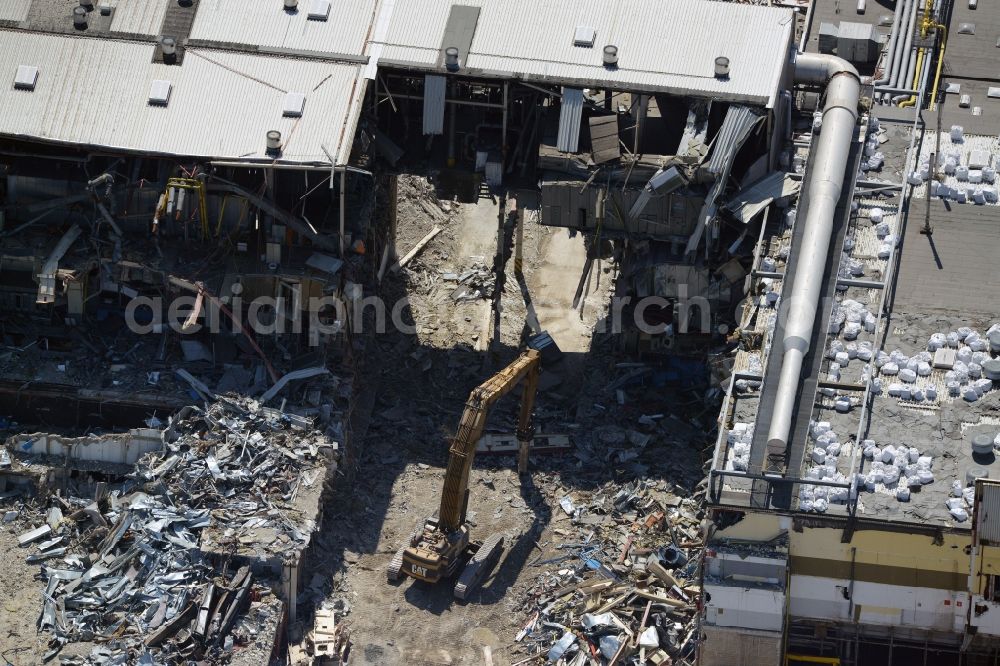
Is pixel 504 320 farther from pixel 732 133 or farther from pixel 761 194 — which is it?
pixel 732 133

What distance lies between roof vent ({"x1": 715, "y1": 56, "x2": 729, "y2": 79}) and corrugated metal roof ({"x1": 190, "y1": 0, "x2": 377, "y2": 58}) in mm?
13156

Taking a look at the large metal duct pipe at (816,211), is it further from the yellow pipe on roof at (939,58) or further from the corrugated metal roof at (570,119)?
the corrugated metal roof at (570,119)

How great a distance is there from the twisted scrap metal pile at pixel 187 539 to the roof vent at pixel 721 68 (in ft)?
65.3

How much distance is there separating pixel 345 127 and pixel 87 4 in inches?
478

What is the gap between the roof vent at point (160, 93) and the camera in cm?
8088

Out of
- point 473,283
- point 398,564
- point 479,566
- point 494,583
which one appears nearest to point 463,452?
point 479,566

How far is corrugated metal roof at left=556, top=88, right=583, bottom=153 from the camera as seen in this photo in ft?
266

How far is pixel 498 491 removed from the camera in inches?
3105

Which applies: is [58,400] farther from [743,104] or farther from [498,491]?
[743,104]

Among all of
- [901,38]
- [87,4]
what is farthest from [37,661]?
[901,38]

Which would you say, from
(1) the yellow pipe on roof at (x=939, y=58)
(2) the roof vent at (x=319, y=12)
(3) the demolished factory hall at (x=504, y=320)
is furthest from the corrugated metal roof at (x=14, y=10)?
(1) the yellow pipe on roof at (x=939, y=58)

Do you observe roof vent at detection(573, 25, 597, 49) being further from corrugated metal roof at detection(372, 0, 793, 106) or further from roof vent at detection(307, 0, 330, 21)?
roof vent at detection(307, 0, 330, 21)

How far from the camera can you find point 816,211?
7844 cm

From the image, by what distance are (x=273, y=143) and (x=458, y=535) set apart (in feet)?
52.3
